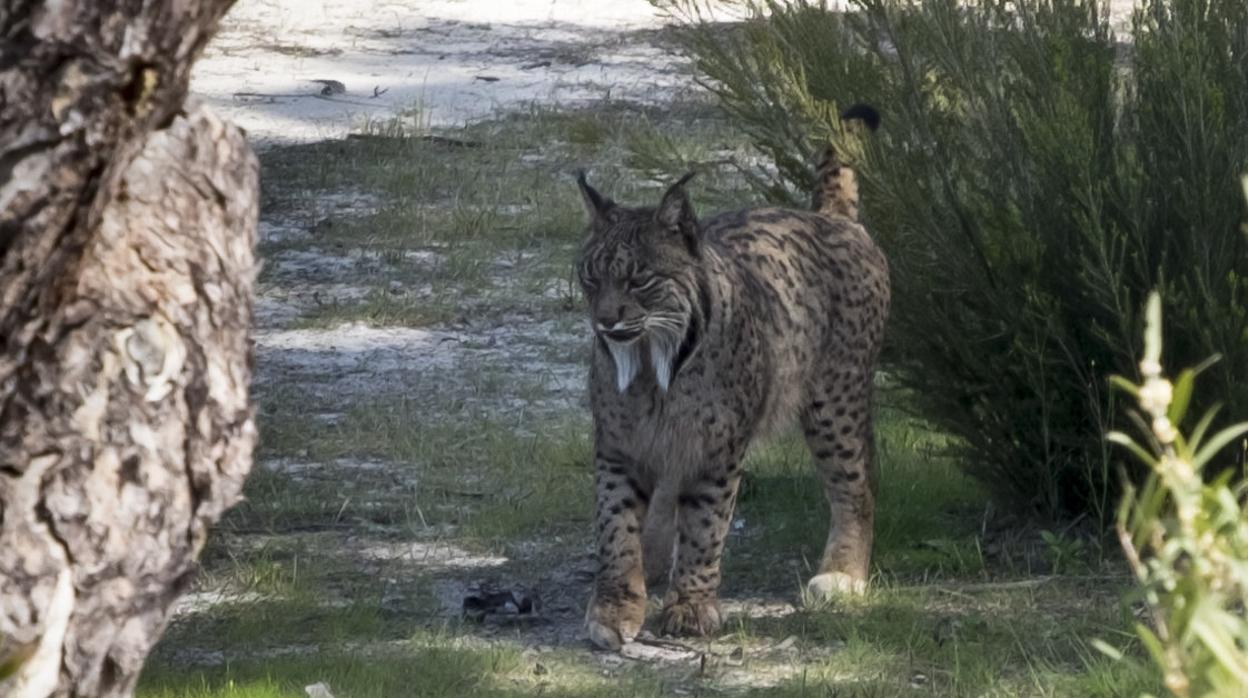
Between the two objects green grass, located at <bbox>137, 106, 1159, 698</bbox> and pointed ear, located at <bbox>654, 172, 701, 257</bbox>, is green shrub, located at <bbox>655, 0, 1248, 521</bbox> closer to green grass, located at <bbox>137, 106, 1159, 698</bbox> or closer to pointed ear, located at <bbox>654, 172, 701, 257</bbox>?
green grass, located at <bbox>137, 106, 1159, 698</bbox>

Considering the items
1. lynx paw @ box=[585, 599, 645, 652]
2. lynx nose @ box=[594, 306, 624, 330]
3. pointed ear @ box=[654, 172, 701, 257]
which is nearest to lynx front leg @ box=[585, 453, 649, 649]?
lynx paw @ box=[585, 599, 645, 652]

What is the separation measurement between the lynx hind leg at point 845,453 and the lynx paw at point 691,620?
57 centimetres

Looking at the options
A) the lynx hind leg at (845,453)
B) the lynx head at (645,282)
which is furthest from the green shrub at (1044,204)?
the lynx head at (645,282)

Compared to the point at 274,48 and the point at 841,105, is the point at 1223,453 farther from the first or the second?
the point at 274,48

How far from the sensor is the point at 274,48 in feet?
44.1

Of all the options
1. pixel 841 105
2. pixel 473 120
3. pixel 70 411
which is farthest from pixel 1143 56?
pixel 473 120

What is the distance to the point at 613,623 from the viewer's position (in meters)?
5.58

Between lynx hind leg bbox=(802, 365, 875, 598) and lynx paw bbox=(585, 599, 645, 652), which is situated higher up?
lynx hind leg bbox=(802, 365, 875, 598)

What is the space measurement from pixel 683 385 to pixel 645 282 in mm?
307

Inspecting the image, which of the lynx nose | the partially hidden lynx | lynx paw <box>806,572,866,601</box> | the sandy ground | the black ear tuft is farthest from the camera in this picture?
the sandy ground

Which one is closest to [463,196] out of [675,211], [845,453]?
[845,453]

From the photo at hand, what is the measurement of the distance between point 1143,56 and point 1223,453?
1096 millimetres

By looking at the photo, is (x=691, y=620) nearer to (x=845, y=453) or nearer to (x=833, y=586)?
(x=833, y=586)

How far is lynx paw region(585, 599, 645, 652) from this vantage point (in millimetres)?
5559
